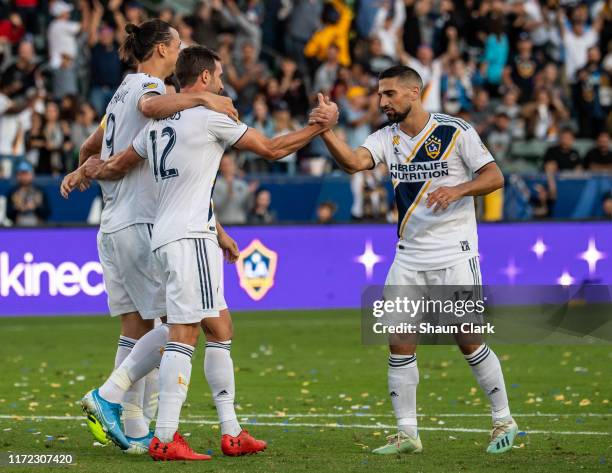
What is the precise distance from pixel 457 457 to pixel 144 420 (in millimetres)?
1950

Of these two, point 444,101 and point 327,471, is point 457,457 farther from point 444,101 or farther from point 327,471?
point 444,101

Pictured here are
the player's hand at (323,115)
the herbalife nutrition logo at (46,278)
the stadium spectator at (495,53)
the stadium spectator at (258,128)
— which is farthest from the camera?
the stadium spectator at (495,53)

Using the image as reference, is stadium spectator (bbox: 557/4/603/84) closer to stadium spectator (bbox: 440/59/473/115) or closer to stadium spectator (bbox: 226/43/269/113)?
stadium spectator (bbox: 440/59/473/115)

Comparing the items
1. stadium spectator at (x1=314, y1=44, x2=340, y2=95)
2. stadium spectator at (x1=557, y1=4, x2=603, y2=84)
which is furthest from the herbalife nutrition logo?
stadium spectator at (x1=557, y1=4, x2=603, y2=84)

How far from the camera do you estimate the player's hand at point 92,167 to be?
8.56m

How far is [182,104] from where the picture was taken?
26.3 ft

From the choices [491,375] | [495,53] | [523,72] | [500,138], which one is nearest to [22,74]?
[500,138]

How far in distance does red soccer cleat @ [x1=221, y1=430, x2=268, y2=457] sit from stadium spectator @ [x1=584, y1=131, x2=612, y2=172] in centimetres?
1404

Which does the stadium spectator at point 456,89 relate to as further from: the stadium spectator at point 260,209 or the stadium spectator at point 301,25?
the stadium spectator at point 260,209

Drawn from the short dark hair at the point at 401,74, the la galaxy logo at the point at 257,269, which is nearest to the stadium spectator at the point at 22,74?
the la galaxy logo at the point at 257,269

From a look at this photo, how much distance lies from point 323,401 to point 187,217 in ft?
11.9

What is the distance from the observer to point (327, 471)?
7.58 metres

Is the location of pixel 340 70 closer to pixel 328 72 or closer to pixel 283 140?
pixel 328 72

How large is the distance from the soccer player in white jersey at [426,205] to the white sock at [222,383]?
100 cm
